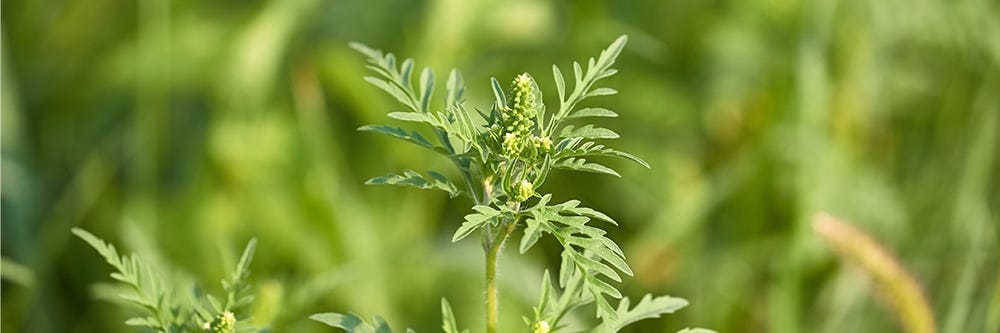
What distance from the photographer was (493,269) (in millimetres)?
974

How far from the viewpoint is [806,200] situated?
1.86m

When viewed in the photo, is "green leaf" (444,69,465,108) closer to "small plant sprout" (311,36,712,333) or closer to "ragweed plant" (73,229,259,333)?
"small plant sprout" (311,36,712,333)

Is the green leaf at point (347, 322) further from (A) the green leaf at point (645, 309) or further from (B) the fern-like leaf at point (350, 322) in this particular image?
(A) the green leaf at point (645, 309)

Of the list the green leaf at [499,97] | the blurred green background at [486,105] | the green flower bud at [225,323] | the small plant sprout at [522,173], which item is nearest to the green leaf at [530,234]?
the small plant sprout at [522,173]

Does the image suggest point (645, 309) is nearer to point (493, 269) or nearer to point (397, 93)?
point (493, 269)

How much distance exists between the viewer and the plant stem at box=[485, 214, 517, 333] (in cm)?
96

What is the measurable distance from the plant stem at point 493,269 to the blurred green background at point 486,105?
3.23 feet

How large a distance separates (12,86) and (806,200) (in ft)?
5.34

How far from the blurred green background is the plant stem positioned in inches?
38.8

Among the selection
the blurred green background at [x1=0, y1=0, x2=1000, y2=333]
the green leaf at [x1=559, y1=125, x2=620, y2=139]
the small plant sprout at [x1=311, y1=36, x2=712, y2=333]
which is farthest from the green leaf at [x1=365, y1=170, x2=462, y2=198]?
the blurred green background at [x1=0, y1=0, x2=1000, y2=333]

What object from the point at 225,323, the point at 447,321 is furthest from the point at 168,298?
the point at 447,321

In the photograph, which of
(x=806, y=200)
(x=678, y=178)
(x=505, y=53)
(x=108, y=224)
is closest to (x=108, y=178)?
(x=108, y=224)

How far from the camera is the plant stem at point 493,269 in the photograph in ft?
3.14

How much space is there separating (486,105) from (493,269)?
1414 millimetres
